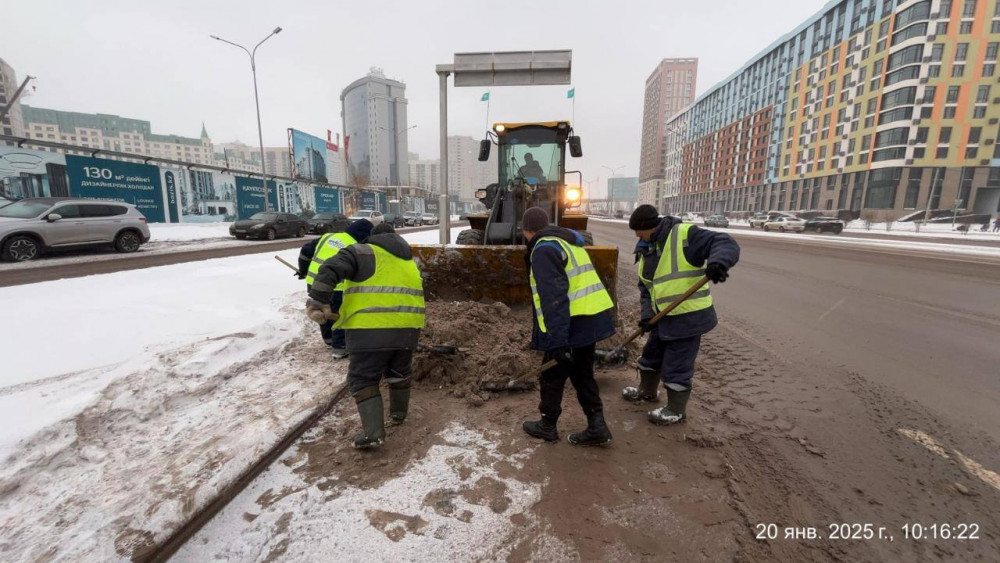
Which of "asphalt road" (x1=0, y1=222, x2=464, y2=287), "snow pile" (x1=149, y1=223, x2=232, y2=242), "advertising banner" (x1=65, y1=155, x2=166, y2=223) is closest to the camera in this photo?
"asphalt road" (x1=0, y1=222, x2=464, y2=287)

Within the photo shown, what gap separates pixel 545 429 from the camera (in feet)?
9.74

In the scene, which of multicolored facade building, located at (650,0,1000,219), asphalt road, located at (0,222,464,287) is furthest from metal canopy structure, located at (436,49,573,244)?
multicolored facade building, located at (650,0,1000,219)

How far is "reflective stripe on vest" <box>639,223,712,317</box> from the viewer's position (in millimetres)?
3021

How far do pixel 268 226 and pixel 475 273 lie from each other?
51.7 ft

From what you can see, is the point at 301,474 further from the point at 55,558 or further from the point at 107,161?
the point at 107,161

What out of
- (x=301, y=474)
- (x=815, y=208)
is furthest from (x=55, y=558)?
(x=815, y=208)

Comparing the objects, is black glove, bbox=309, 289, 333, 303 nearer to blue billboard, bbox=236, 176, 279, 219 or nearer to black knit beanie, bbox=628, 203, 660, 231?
black knit beanie, bbox=628, 203, 660, 231

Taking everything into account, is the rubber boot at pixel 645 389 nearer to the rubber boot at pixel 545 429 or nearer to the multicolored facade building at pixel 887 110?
the rubber boot at pixel 545 429

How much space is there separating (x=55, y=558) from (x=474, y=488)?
6.52 ft

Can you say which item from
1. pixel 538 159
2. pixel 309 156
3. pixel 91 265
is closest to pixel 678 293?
pixel 538 159

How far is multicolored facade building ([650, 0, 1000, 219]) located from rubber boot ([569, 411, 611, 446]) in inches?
2207

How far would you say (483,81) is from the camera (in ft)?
24.9

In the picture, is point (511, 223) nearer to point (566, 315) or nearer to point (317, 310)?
point (566, 315)

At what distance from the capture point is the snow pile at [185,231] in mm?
16500
